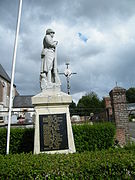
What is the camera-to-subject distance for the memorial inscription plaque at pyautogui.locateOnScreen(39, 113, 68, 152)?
15.4ft

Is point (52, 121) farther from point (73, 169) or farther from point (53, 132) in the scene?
point (73, 169)

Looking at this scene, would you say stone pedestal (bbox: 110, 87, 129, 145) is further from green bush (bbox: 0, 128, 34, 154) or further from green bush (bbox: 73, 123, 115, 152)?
green bush (bbox: 0, 128, 34, 154)

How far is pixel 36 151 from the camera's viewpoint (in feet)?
15.2

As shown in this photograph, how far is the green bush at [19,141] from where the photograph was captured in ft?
19.8

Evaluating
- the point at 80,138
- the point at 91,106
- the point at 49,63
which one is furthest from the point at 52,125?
the point at 91,106

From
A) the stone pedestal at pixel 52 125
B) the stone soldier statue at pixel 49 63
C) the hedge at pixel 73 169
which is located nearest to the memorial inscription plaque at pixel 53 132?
the stone pedestal at pixel 52 125

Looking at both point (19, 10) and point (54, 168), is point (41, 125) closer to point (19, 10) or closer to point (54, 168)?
point (54, 168)

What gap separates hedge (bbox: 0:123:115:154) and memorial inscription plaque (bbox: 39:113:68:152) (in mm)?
1483

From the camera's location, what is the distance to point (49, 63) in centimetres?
575

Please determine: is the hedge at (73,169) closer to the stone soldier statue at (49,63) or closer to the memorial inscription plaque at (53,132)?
the memorial inscription plaque at (53,132)

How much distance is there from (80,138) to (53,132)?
5.88ft

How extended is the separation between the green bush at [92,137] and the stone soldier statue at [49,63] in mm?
2053

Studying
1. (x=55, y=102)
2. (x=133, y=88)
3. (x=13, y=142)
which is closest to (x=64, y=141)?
(x=55, y=102)

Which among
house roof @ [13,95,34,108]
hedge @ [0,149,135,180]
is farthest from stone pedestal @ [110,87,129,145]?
house roof @ [13,95,34,108]
